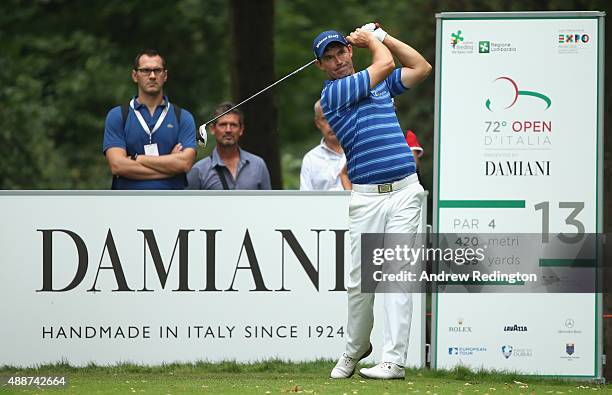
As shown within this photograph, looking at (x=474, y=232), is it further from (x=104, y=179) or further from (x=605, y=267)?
(x=104, y=179)

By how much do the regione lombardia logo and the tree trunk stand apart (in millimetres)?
5863

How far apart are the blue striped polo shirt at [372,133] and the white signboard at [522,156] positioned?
103 cm

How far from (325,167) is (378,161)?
2.53m

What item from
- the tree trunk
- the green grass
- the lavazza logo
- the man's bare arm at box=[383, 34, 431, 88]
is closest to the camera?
the green grass

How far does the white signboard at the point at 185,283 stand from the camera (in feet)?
33.7

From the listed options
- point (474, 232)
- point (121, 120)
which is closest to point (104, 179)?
point (121, 120)

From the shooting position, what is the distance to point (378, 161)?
862cm

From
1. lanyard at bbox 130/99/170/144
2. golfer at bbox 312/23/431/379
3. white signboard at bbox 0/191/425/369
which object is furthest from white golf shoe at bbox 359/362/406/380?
lanyard at bbox 130/99/170/144

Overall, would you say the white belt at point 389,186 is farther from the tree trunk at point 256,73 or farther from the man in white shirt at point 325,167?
the tree trunk at point 256,73

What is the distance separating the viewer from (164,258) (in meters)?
10.3

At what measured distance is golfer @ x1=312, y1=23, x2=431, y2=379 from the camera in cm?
862

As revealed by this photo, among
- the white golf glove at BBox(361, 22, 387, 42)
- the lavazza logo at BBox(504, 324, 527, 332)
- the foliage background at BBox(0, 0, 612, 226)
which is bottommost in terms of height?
the lavazza logo at BBox(504, 324, 527, 332)

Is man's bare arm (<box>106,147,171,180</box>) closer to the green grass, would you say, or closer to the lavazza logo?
the green grass

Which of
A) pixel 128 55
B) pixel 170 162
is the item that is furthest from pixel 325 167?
pixel 128 55
